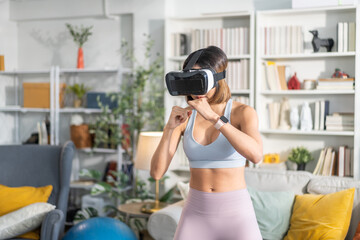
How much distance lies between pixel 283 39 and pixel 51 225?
2200 mm

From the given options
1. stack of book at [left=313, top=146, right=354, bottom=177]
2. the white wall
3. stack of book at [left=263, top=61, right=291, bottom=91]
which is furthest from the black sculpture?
the white wall

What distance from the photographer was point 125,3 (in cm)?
430

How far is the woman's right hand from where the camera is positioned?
156cm

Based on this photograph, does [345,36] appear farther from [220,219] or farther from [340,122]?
[220,219]

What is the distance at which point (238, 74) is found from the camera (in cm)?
377

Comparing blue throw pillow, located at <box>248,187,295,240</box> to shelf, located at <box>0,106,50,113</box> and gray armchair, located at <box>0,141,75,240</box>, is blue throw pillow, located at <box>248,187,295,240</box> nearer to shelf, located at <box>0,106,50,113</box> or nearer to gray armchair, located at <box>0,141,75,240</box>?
gray armchair, located at <box>0,141,75,240</box>

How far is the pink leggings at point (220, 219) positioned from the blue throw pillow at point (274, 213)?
4.34 feet

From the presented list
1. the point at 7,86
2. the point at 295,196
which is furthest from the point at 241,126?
the point at 7,86

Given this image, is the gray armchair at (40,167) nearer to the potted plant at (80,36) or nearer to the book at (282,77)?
the potted plant at (80,36)

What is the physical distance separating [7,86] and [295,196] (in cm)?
329

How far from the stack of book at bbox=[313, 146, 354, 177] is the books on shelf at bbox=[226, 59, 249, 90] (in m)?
0.80

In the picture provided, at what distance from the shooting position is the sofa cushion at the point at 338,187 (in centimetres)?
272

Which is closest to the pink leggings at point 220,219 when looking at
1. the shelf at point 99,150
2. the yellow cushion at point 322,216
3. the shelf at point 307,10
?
the yellow cushion at point 322,216

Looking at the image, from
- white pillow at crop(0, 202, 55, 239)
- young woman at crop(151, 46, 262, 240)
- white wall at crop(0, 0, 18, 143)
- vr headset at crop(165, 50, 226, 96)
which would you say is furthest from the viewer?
white wall at crop(0, 0, 18, 143)
